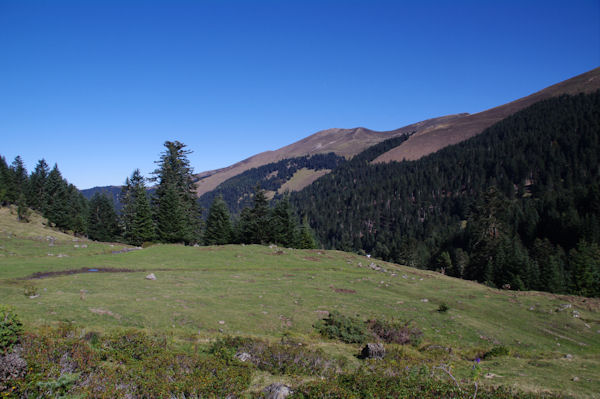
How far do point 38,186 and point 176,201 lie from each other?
260 feet

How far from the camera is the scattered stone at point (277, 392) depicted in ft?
26.9

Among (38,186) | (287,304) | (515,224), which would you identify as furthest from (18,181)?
(515,224)

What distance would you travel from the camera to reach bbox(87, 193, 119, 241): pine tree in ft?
282

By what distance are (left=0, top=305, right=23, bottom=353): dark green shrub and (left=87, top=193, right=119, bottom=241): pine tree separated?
87175 millimetres

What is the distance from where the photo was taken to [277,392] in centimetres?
836

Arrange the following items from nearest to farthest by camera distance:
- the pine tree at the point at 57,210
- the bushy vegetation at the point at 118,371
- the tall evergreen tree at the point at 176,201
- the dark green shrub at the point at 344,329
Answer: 1. the bushy vegetation at the point at 118,371
2. the dark green shrub at the point at 344,329
3. the tall evergreen tree at the point at 176,201
4. the pine tree at the point at 57,210

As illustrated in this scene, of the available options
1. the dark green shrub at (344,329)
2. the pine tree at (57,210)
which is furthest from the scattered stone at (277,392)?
the pine tree at (57,210)

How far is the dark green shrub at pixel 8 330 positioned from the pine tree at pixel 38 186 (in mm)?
113621

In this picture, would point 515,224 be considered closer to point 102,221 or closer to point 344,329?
point 344,329

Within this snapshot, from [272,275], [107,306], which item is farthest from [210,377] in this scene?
[272,275]

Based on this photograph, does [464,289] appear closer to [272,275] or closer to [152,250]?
[272,275]

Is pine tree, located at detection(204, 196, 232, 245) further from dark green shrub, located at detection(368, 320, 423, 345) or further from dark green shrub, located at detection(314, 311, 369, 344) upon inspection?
dark green shrub, located at detection(368, 320, 423, 345)

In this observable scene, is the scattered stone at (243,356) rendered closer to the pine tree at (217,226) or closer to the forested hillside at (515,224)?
the forested hillside at (515,224)

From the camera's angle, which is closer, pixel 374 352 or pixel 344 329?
pixel 374 352
